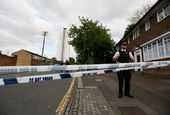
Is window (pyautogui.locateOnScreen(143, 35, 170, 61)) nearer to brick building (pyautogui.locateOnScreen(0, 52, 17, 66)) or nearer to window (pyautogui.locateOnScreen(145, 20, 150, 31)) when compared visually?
window (pyautogui.locateOnScreen(145, 20, 150, 31))

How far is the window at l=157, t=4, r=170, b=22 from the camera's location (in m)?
7.90

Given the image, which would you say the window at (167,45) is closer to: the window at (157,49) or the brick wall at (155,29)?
the window at (157,49)

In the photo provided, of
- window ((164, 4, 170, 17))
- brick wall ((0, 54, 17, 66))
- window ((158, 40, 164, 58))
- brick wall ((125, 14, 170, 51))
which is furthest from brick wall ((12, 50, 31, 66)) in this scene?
window ((164, 4, 170, 17))

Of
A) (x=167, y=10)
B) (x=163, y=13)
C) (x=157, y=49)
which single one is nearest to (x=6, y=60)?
(x=157, y=49)

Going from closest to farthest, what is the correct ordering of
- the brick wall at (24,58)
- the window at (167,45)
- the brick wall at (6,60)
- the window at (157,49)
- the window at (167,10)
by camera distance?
the window at (167,45), the window at (157,49), the window at (167,10), the brick wall at (6,60), the brick wall at (24,58)

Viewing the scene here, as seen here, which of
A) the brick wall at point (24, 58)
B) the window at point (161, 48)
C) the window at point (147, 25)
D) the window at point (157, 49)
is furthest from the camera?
the brick wall at point (24, 58)

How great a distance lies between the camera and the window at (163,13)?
790 cm

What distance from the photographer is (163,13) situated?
8.30m

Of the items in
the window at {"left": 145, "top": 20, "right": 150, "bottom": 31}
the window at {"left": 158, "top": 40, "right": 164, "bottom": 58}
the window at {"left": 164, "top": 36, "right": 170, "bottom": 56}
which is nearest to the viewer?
the window at {"left": 164, "top": 36, "right": 170, "bottom": 56}

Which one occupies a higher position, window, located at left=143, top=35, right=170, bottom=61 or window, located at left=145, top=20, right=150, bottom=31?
window, located at left=145, top=20, right=150, bottom=31

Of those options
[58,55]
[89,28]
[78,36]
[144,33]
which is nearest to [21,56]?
[58,55]

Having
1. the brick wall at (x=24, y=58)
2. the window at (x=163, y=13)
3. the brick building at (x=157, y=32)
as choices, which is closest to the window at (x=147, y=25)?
the brick building at (x=157, y=32)

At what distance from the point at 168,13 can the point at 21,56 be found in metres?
46.6

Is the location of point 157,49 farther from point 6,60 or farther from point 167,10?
point 6,60
